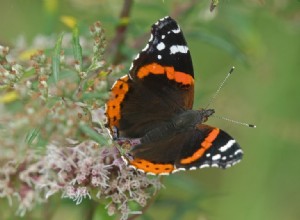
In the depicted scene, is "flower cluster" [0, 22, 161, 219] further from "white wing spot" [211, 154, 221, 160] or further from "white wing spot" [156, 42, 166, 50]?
"white wing spot" [211, 154, 221, 160]

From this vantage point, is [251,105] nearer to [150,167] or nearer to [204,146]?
[204,146]

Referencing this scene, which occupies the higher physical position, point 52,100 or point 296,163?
point 52,100

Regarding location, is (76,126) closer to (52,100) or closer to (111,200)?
(52,100)

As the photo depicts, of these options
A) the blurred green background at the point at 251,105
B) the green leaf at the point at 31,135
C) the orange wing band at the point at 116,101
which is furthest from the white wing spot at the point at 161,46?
the blurred green background at the point at 251,105

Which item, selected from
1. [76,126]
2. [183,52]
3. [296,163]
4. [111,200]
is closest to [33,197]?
[111,200]

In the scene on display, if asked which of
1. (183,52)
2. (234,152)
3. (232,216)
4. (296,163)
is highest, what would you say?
(183,52)

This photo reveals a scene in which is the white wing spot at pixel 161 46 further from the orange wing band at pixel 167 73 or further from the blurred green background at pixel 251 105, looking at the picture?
the blurred green background at pixel 251 105

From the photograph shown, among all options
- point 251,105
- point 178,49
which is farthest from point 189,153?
point 251,105
